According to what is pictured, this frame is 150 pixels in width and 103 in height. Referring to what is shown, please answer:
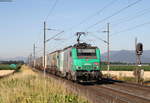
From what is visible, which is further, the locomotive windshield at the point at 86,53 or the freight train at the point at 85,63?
the locomotive windshield at the point at 86,53

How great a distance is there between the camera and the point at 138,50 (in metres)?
28.2

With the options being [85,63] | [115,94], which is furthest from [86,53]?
[115,94]

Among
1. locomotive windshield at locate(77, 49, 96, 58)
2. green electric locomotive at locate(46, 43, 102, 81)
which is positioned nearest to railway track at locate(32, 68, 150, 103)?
green electric locomotive at locate(46, 43, 102, 81)

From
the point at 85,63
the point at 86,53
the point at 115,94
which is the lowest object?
the point at 115,94

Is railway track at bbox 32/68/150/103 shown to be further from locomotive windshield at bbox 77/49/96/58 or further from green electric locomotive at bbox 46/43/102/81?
locomotive windshield at bbox 77/49/96/58

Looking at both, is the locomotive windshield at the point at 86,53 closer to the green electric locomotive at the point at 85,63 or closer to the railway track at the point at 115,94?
the green electric locomotive at the point at 85,63

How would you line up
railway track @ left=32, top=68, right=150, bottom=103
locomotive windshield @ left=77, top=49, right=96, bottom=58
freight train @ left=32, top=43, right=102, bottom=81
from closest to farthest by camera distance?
railway track @ left=32, top=68, right=150, bottom=103
freight train @ left=32, top=43, right=102, bottom=81
locomotive windshield @ left=77, top=49, right=96, bottom=58

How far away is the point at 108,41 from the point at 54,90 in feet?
82.8

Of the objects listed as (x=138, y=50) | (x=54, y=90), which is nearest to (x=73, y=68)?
(x=138, y=50)

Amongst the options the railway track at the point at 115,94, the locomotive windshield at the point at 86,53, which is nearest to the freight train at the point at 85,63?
the locomotive windshield at the point at 86,53

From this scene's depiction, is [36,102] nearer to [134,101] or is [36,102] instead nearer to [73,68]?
[134,101]

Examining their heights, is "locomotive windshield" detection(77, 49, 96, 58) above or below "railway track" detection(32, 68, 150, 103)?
above

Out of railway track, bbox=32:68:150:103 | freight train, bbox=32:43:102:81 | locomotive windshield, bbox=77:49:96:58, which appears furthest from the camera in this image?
locomotive windshield, bbox=77:49:96:58

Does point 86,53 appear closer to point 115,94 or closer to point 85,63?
point 85,63
